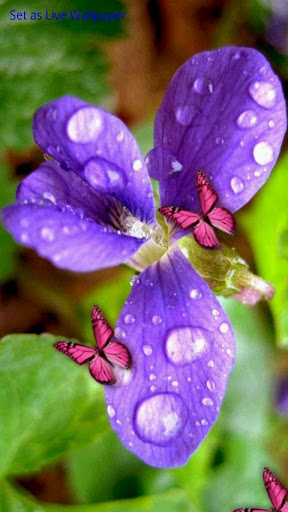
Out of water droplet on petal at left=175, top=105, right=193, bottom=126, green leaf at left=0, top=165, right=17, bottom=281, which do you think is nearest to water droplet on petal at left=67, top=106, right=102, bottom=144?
water droplet on petal at left=175, top=105, right=193, bottom=126

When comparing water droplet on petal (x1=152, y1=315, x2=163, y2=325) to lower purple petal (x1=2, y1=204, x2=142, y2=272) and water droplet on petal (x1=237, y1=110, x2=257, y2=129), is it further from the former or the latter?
water droplet on petal (x1=237, y1=110, x2=257, y2=129)

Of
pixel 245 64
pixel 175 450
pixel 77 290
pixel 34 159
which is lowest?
pixel 77 290

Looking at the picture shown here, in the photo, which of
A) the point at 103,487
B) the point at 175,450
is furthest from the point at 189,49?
the point at 175,450

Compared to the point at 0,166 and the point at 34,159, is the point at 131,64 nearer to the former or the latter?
the point at 34,159

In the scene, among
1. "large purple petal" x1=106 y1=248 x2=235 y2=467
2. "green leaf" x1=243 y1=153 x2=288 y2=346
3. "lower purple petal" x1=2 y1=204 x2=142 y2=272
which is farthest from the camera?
"green leaf" x1=243 y1=153 x2=288 y2=346

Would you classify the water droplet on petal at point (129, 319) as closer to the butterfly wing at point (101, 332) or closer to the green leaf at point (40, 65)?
the butterfly wing at point (101, 332)

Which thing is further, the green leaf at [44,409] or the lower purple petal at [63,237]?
the green leaf at [44,409]

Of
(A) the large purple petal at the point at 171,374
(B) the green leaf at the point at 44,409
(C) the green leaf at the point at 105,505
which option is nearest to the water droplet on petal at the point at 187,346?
(A) the large purple petal at the point at 171,374
